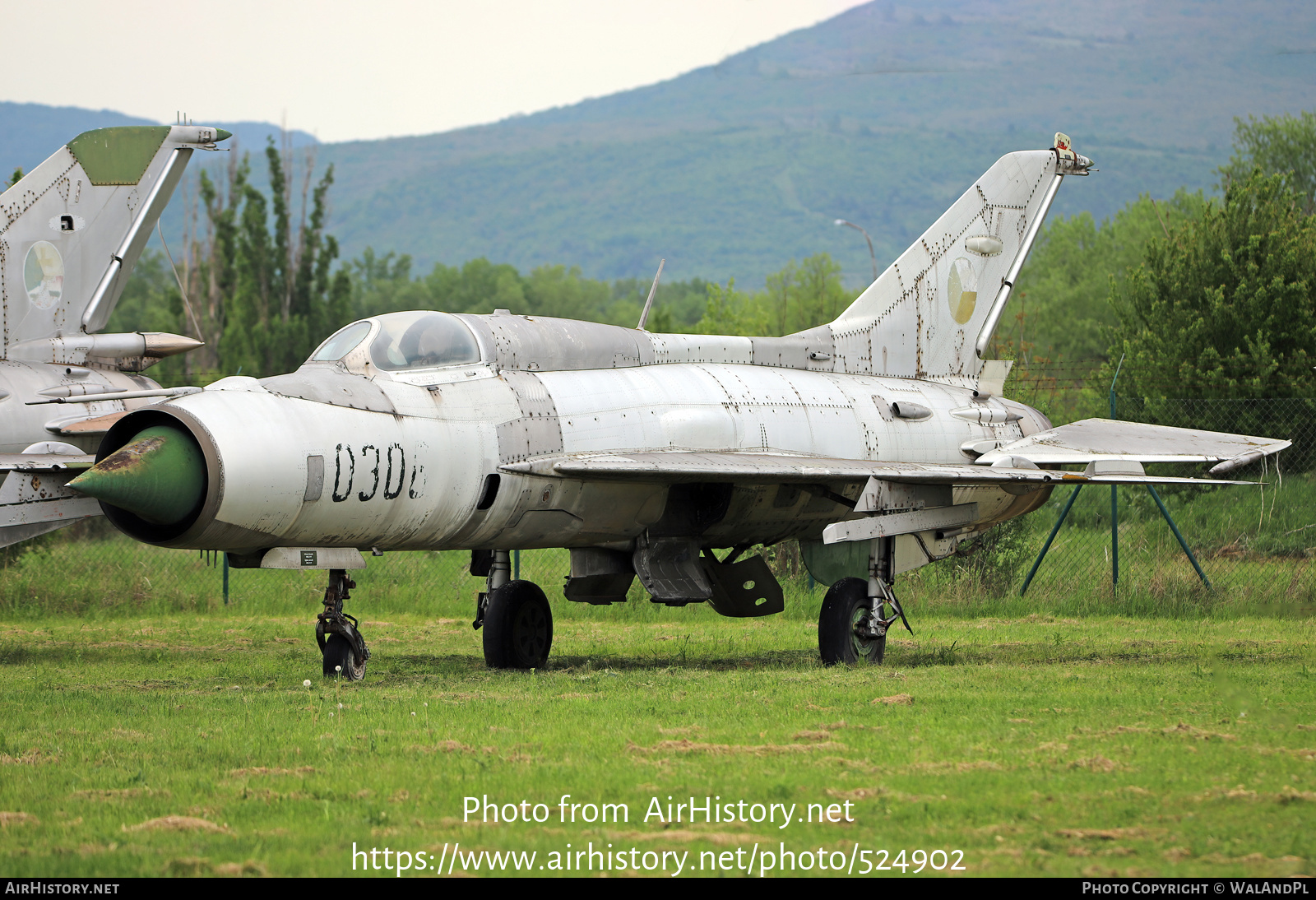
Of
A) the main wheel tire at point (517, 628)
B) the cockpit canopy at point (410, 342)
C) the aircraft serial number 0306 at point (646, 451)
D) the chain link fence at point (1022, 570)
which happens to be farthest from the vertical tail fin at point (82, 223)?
the main wheel tire at point (517, 628)

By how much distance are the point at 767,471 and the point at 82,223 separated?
825 cm

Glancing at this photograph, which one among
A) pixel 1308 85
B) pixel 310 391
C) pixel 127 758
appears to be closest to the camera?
pixel 127 758

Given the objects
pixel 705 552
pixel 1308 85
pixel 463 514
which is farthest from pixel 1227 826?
pixel 1308 85

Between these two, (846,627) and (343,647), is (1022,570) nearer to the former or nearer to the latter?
(846,627)

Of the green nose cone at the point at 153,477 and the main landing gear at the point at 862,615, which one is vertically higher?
the green nose cone at the point at 153,477

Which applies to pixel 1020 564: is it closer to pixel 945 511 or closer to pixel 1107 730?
pixel 945 511

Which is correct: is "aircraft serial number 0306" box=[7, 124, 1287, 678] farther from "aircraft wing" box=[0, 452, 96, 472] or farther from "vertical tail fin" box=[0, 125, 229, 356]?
"vertical tail fin" box=[0, 125, 229, 356]

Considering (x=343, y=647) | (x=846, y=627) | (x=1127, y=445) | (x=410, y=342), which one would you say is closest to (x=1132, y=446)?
(x=1127, y=445)

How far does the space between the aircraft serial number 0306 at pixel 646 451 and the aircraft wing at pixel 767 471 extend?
0.04m

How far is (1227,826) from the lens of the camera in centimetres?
595

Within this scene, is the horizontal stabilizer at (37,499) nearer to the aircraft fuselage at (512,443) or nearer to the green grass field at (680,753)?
the green grass field at (680,753)

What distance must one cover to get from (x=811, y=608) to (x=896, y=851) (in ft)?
42.3

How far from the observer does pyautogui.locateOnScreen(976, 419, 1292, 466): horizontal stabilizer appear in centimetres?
1345

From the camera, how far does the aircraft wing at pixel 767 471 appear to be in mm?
11109
